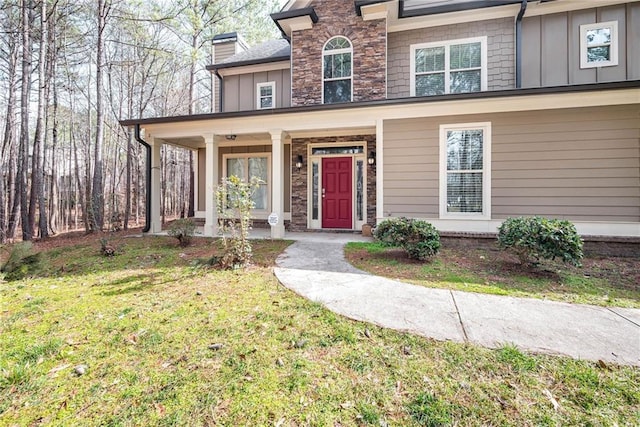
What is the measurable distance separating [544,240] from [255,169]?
26.5ft

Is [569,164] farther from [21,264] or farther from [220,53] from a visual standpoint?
[220,53]

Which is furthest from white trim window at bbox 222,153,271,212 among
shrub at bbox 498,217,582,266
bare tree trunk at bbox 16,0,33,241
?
shrub at bbox 498,217,582,266

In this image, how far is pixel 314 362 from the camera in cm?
219

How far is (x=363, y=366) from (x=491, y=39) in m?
8.95

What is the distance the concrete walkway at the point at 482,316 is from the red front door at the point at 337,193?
4.53 meters

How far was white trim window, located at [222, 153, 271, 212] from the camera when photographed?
9.95 meters

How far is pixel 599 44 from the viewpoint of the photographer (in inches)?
295

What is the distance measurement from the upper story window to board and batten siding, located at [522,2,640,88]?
14.7 feet

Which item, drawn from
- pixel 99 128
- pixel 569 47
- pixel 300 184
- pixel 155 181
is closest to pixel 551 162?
pixel 569 47

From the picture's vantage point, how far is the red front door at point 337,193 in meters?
8.73

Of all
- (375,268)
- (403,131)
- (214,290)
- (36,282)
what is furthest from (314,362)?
(403,131)

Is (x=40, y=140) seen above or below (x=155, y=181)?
above

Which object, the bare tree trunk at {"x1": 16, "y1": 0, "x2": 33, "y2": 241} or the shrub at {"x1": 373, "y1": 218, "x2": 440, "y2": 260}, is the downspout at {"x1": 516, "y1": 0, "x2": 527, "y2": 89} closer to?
the shrub at {"x1": 373, "y1": 218, "x2": 440, "y2": 260}

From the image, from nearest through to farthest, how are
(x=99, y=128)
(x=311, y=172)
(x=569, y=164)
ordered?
(x=569, y=164) → (x=311, y=172) → (x=99, y=128)
